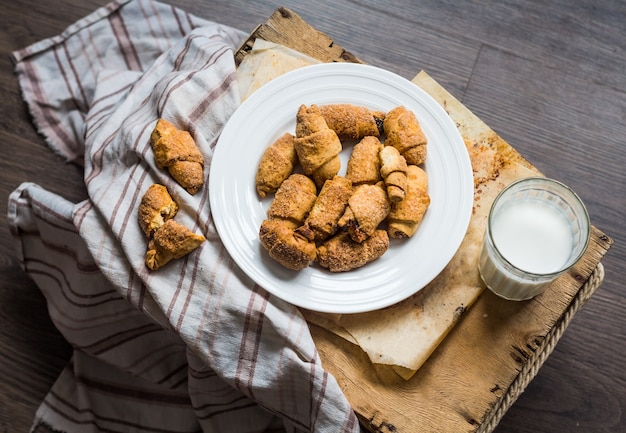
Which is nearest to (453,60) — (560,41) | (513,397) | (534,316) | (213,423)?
(560,41)

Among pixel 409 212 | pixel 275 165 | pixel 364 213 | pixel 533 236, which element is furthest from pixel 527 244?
pixel 275 165

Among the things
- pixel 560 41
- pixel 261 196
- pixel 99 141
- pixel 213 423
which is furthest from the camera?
pixel 560 41

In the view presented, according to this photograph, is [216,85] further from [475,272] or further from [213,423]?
[213,423]

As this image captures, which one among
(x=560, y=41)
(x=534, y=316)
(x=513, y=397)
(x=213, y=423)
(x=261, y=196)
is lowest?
(x=213, y=423)

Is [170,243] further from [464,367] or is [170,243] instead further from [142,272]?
[464,367]

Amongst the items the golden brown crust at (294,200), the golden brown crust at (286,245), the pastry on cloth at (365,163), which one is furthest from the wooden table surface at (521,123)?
the golden brown crust at (286,245)

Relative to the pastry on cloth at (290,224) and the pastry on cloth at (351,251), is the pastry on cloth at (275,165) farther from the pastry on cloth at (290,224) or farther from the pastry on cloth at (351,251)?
the pastry on cloth at (351,251)

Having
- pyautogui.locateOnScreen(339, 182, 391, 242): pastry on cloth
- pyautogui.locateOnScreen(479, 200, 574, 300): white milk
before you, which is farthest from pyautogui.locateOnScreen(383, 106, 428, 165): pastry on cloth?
pyautogui.locateOnScreen(479, 200, 574, 300): white milk

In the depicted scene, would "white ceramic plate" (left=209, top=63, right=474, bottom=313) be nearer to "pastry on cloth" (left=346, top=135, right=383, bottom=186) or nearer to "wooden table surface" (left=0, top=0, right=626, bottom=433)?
"pastry on cloth" (left=346, top=135, right=383, bottom=186)
